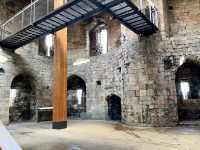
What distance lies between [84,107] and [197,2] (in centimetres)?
794

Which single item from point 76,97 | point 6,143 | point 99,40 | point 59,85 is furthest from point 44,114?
point 6,143

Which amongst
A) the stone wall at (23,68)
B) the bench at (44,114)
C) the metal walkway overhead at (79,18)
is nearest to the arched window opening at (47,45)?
the stone wall at (23,68)

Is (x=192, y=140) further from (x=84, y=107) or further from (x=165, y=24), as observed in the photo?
(x=84, y=107)

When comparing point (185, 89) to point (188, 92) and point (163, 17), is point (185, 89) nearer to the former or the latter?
point (188, 92)

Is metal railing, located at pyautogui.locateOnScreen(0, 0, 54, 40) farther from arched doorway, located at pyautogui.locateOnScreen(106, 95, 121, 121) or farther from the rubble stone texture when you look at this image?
arched doorway, located at pyautogui.locateOnScreen(106, 95, 121, 121)

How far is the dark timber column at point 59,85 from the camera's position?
7088mm

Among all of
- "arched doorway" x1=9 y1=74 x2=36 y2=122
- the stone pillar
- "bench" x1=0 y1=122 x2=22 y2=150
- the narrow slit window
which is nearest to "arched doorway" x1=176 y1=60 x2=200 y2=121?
the narrow slit window

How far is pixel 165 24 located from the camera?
755 centimetres

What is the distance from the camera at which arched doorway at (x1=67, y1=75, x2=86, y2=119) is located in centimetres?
1173

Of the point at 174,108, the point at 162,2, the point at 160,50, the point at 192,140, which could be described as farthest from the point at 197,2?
the point at 192,140

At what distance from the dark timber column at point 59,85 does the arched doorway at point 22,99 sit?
3.77m

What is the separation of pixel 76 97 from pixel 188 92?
21.1 ft

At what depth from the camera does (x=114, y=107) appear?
1043cm

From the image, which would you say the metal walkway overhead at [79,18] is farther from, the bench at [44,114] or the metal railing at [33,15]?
the bench at [44,114]
